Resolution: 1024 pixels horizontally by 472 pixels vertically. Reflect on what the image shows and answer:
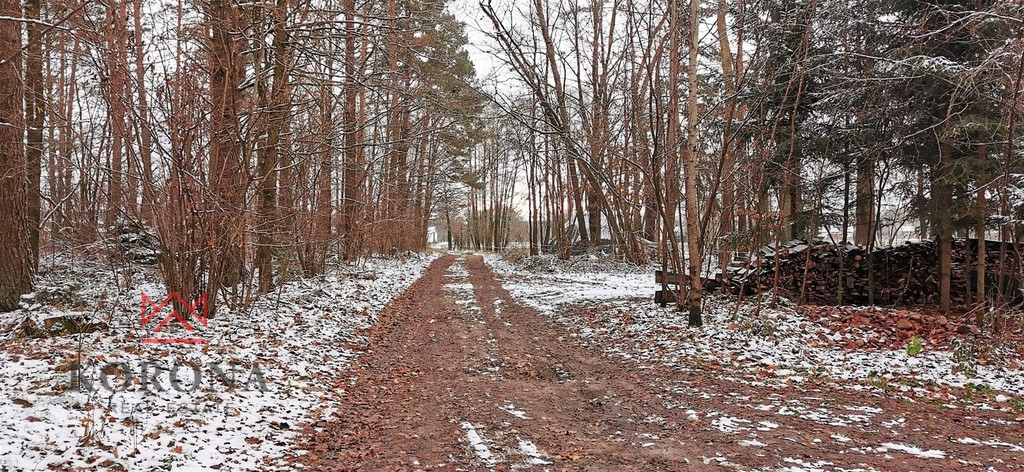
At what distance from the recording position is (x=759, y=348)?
7781 mm

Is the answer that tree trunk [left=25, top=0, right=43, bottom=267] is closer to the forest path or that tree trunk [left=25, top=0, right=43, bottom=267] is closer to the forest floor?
the forest floor

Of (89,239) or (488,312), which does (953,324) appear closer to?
(488,312)

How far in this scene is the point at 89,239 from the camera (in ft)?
27.3

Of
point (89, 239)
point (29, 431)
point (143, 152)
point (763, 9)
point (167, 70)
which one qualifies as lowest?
point (29, 431)

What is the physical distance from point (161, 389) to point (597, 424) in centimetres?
398

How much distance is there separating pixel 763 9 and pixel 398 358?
9915 millimetres

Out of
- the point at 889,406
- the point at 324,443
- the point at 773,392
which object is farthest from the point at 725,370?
the point at 324,443

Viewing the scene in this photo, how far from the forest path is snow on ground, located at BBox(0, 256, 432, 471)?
0.46m

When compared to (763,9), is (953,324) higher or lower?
lower

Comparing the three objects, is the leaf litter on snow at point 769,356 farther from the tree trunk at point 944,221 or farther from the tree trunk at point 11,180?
the tree trunk at point 11,180

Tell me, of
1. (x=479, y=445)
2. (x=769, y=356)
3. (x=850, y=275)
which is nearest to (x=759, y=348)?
(x=769, y=356)

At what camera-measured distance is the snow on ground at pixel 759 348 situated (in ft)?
21.0

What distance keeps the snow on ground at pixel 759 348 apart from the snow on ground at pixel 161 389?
4.43 metres

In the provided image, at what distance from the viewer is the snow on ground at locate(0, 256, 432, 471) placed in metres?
3.87
